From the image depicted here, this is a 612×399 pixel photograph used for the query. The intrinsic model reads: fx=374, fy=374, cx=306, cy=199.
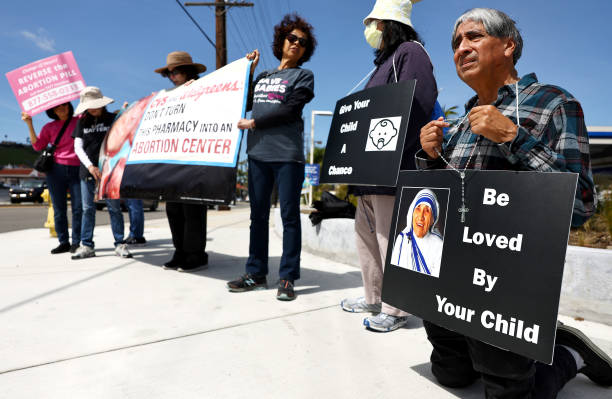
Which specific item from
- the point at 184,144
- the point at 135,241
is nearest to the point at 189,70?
the point at 184,144

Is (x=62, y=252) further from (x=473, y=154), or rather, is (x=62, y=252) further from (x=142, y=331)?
(x=473, y=154)

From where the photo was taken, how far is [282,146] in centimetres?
278

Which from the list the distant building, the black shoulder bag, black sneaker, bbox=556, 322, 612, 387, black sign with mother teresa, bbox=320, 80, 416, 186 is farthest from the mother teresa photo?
the distant building

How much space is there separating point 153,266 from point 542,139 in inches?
143

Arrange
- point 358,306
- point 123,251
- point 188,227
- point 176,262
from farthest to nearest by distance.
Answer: point 123,251 < point 176,262 < point 188,227 < point 358,306

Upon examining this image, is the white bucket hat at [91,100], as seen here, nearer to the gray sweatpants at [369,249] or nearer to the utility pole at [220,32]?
the gray sweatpants at [369,249]

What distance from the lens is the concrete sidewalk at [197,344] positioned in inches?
59.1

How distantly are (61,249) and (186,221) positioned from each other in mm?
2017

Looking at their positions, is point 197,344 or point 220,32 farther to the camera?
point 220,32

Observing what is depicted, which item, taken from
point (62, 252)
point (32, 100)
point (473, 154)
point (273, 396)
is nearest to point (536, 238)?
point (473, 154)

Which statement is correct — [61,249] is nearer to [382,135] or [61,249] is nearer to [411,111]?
[382,135]

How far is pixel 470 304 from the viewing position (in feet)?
3.91

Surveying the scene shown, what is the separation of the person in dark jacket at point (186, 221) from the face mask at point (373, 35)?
2045mm

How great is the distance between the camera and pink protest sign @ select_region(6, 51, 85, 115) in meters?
4.68
